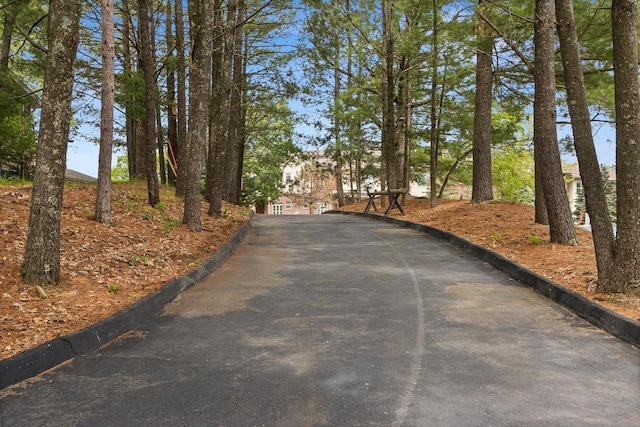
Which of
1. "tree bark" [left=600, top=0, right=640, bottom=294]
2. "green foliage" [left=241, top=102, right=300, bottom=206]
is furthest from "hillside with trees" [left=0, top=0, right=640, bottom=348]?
"green foliage" [left=241, top=102, right=300, bottom=206]

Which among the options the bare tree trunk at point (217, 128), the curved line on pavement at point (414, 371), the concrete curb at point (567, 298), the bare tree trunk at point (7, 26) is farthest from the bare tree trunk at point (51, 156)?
the bare tree trunk at point (7, 26)

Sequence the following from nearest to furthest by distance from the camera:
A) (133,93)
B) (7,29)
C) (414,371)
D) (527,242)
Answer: (414,371)
(527,242)
(133,93)
(7,29)

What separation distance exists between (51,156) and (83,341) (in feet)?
7.63

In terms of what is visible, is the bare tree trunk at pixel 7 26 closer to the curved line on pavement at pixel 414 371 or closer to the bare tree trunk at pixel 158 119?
the bare tree trunk at pixel 158 119

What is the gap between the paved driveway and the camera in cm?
309

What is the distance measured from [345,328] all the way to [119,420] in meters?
2.44

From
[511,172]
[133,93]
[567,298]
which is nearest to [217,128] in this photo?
[133,93]

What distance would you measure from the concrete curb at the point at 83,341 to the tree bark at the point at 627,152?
17.8 feet

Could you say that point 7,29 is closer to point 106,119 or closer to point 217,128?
point 217,128

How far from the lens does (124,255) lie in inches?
288

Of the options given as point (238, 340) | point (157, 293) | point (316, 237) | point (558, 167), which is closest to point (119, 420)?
point (238, 340)

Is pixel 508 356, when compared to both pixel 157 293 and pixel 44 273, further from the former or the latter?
pixel 44 273

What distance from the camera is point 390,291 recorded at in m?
6.51

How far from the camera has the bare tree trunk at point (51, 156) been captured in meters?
5.40
